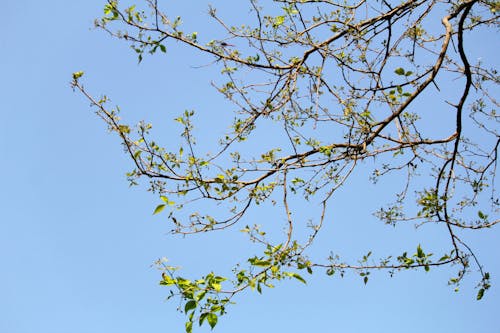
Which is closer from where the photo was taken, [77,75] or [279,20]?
[77,75]

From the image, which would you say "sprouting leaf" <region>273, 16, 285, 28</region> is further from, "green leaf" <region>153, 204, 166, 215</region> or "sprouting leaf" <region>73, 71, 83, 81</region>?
"green leaf" <region>153, 204, 166, 215</region>

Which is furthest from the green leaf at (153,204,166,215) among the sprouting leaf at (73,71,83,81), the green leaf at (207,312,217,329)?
the sprouting leaf at (73,71,83,81)

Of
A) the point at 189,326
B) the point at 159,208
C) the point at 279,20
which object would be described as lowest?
the point at 189,326

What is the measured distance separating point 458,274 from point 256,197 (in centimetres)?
188

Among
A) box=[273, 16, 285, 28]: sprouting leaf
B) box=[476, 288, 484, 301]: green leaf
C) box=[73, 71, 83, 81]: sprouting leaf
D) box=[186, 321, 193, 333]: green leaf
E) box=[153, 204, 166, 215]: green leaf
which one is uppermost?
box=[273, 16, 285, 28]: sprouting leaf

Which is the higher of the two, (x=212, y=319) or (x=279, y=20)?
(x=279, y=20)

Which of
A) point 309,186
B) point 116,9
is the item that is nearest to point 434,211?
point 309,186

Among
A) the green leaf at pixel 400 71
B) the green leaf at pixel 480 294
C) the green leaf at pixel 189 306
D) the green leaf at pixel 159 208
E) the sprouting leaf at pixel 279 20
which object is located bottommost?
the green leaf at pixel 189 306

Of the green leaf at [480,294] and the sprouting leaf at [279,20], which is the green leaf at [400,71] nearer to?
the sprouting leaf at [279,20]

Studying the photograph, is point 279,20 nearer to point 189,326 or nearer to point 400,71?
point 400,71

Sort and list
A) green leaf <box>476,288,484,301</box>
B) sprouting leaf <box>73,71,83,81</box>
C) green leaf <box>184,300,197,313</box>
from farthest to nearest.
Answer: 1. green leaf <box>476,288,484,301</box>
2. sprouting leaf <box>73,71,83,81</box>
3. green leaf <box>184,300,197,313</box>

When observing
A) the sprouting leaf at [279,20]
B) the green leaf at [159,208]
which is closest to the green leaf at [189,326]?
the green leaf at [159,208]

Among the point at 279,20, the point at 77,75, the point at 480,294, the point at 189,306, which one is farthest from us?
the point at 279,20

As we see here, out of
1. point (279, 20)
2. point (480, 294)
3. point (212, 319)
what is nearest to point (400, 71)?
point (279, 20)
